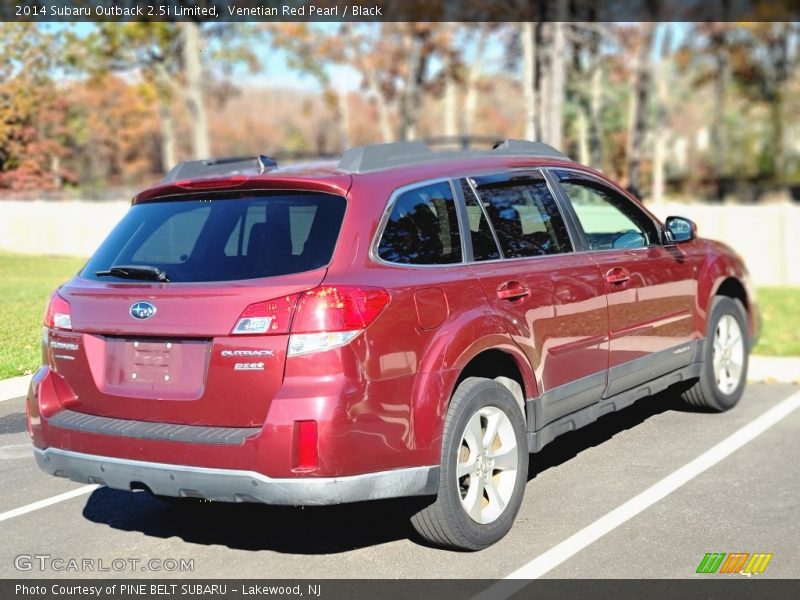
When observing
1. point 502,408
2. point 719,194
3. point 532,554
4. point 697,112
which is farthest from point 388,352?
point 697,112

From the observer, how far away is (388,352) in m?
4.50

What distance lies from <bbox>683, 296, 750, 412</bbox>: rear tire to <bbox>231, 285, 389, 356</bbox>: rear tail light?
384 centimetres

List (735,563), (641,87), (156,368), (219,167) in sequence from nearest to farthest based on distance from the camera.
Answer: (156,368) < (735,563) < (219,167) < (641,87)

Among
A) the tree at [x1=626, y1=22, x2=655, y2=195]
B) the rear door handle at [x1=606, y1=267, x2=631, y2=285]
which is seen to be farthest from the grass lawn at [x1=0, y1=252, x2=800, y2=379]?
the tree at [x1=626, y1=22, x2=655, y2=195]

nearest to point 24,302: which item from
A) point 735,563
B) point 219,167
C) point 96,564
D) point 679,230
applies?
point 219,167

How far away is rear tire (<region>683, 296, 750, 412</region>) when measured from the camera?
7.58m

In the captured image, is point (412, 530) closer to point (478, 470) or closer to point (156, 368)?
point (478, 470)

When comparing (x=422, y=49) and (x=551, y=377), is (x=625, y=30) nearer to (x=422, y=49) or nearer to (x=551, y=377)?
(x=422, y=49)

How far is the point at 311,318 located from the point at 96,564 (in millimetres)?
1640

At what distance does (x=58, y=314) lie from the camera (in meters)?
5.00

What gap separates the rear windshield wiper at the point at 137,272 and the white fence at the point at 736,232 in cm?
1218

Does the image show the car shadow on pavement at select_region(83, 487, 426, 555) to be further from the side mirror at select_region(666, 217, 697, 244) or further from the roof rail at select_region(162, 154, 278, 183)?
the side mirror at select_region(666, 217, 697, 244)

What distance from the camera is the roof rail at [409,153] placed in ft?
16.5

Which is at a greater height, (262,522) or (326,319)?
(326,319)
